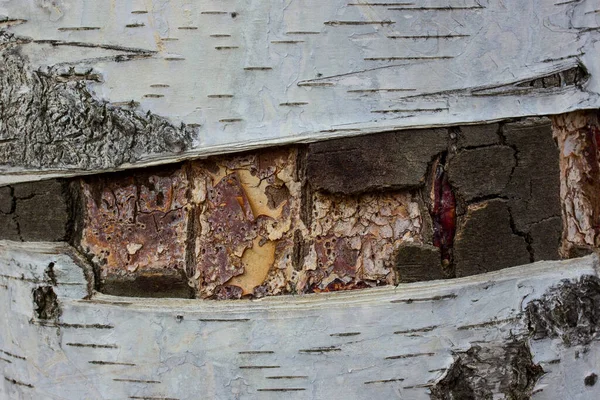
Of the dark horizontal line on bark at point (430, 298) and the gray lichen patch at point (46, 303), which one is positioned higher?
the gray lichen patch at point (46, 303)

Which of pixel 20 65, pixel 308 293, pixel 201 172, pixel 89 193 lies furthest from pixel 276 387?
pixel 20 65

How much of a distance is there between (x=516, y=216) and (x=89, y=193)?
985 mm

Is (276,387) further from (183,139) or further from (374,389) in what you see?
(183,139)

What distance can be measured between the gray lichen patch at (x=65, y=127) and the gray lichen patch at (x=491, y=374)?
78cm

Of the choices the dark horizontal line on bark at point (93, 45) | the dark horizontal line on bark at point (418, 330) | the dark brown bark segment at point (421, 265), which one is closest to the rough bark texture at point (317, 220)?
the dark brown bark segment at point (421, 265)

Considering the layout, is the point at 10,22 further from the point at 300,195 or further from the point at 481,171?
the point at 481,171

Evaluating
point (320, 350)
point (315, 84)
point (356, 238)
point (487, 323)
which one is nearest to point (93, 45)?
point (315, 84)

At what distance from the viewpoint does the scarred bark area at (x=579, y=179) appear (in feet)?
4.41

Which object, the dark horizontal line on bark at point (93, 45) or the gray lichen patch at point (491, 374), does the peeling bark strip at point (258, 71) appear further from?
the gray lichen patch at point (491, 374)

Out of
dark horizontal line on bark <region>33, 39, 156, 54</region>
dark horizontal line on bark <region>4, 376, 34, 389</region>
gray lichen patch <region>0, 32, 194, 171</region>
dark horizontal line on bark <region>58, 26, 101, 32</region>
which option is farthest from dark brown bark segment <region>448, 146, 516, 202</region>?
dark horizontal line on bark <region>4, 376, 34, 389</region>

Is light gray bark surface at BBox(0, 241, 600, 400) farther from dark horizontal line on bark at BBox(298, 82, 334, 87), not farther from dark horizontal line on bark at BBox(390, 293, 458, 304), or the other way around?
dark horizontal line on bark at BBox(298, 82, 334, 87)

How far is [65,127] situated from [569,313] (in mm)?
1231

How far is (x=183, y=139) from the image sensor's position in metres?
1.21

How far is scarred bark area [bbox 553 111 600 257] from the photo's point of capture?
4.41ft
